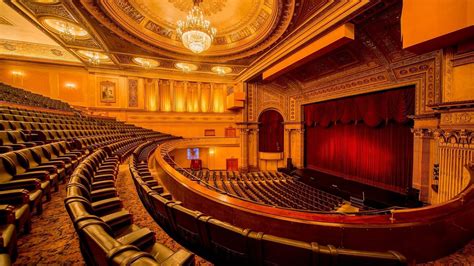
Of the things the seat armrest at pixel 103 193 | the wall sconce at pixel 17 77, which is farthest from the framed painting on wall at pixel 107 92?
the seat armrest at pixel 103 193

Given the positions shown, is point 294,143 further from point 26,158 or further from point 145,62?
→ point 26,158

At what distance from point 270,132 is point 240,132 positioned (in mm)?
1593

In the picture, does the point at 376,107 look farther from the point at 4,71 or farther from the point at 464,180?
the point at 4,71

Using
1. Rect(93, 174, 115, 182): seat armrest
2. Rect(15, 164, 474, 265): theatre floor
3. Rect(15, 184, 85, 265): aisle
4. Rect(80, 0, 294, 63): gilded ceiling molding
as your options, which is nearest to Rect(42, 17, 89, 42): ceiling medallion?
Rect(80, 0, 294, 63): gilded ceiling molding

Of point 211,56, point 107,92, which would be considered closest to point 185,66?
point 211,56

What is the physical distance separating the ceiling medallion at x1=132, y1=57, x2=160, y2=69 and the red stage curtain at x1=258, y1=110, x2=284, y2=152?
574 cm

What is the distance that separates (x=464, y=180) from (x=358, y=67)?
3.72 metres

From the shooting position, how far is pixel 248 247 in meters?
1.01

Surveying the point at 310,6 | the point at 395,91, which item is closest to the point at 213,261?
the point at 310,6

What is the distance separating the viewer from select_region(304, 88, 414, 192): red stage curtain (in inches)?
189

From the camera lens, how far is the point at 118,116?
8453 millimetres

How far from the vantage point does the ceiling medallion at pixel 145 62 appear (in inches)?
299

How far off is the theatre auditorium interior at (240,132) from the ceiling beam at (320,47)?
1.7 inches

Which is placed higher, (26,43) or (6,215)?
(26,43)
